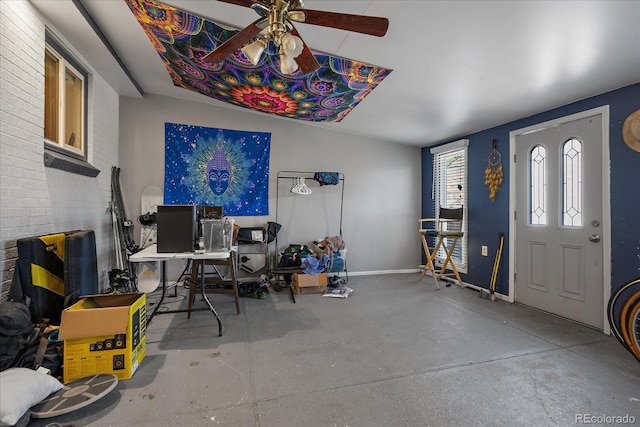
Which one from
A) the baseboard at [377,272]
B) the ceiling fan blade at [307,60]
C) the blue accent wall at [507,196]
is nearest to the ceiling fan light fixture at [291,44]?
the ceiling fan blade at [307,60]

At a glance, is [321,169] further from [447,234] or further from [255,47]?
[255,47]

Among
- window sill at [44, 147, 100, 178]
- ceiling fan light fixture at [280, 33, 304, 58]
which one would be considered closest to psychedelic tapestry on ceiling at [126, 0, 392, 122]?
ceiling fan light fixture at [280, 33, 304, 58]

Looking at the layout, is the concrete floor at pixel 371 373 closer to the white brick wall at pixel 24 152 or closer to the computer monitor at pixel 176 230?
the computer monitor at pixel 176 230

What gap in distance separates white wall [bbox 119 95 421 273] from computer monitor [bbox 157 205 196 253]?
1975mm

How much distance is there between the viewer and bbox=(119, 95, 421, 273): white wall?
424 cm

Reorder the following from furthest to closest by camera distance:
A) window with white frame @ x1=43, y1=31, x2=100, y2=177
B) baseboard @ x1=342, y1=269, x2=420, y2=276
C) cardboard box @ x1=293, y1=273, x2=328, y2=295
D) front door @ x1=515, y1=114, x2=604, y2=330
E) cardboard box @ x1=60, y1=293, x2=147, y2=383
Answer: baseboard @ x1=342, y1=269, x2=420, y2=276, cardboard box @ x1=293, y1=273, x2=328, y2=295, front door @ x1=515, y1=114, x2=604, y2=330, window with white frame @ x1=43, y1=31, x2=100, y2=177, cardboard box @ x1=60, y1=293, x2=147, y2=383

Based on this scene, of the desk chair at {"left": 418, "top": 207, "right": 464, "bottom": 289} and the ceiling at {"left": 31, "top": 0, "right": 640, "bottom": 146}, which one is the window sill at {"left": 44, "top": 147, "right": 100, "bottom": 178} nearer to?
the ceiling at {"left": 31, "top": 0, "right": 640, "bottom": 146}

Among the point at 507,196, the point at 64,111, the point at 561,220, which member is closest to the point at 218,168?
the point at 64,111

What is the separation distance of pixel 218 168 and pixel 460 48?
3.47 metres

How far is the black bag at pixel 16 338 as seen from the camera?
1697 mm

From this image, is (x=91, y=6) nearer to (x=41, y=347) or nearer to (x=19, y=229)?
(x=19, y=229)

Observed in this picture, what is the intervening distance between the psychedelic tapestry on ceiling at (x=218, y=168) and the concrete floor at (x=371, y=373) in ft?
5.90

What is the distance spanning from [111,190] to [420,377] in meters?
4.24

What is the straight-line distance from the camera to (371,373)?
6.93 feet
